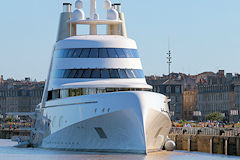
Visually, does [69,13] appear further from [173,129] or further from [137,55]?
[173,129]

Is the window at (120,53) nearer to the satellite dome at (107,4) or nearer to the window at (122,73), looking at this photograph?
the window at (122,73)

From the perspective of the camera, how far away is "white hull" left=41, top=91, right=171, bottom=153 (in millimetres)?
57125

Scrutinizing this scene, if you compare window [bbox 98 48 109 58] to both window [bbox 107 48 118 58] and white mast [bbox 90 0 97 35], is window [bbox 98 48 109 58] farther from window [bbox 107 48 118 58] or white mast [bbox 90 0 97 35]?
white mast [bbox 90 0 97 35]

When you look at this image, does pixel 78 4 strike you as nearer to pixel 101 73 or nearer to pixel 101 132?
pixel 101 73

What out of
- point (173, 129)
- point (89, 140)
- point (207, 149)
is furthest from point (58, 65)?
point (173, 129)

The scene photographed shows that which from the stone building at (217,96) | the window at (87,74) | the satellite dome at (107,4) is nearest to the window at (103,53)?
the window at (87,74)

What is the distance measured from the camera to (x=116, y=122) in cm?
5756

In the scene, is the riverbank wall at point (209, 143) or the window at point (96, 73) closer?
the window at point (96, 73)

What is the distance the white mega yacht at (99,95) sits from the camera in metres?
57.5

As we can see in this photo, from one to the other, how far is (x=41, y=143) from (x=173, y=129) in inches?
777

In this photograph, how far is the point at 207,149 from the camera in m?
73.0

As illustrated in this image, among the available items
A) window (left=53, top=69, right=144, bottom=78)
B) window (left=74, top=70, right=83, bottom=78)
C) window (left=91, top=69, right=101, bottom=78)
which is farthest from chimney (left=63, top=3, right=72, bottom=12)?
window (left=91, top=69, right=101, bottom=78)

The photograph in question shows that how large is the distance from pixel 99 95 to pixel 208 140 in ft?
56.3

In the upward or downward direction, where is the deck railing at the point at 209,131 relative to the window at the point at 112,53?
downward
